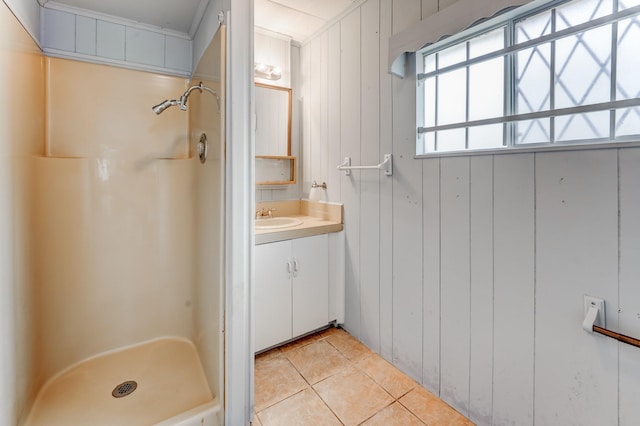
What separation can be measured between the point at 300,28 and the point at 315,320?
2.18m

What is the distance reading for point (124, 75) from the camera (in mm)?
1885

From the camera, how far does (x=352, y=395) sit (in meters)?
1.61

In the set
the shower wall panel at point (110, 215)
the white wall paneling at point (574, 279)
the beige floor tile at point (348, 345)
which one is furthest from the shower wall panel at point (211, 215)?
the white wall paneling at point (574, 279)

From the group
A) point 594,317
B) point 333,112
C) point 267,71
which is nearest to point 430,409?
point 594,317

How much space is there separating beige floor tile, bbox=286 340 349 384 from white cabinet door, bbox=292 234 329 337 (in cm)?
12

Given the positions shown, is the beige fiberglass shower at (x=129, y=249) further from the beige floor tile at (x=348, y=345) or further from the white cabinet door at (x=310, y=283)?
the beige floor tile at (x=348, y=345)

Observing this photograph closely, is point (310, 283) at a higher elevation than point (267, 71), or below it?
below

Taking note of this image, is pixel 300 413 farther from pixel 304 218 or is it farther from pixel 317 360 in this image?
pixel 304 218

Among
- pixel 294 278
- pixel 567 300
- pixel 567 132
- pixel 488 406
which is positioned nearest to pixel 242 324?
pixel 294 278

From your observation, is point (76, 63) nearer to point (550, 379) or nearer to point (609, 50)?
point (609, 50)

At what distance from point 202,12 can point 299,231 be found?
1412mm

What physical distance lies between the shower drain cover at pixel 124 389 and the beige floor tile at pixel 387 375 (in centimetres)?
124

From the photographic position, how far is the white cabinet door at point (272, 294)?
1890 millimetres

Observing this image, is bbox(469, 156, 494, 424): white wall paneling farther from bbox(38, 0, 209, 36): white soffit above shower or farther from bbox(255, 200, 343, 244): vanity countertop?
bbox(38, 0, 209, 36): white soffit above shower
